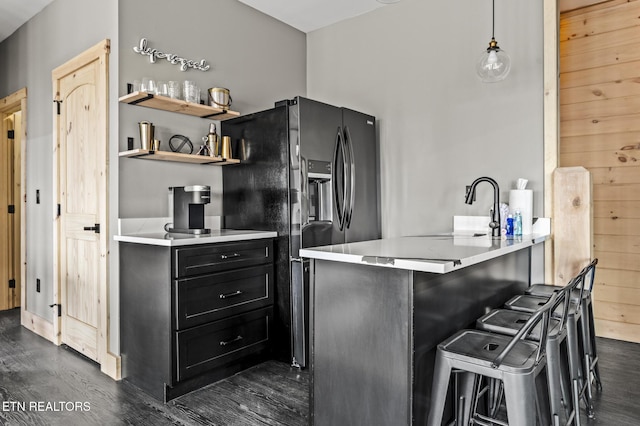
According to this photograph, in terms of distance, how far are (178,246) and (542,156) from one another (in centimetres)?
239

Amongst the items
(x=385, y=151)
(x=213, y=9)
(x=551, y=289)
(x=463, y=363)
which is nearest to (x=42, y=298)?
(x=213, y=9)

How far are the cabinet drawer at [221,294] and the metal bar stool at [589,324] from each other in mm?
1672

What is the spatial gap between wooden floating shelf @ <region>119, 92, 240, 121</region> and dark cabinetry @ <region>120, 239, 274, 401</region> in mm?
931

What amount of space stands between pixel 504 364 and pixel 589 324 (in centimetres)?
135

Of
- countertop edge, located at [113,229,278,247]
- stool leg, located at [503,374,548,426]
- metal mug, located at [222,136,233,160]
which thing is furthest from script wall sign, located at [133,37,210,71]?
stool leg, located at [503,374,548,426]

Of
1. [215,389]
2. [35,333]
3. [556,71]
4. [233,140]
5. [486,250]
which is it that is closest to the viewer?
[486,250]

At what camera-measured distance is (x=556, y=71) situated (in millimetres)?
2723

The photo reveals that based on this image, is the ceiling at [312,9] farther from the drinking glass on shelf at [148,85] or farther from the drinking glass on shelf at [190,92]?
the drinking glass on shelf at [148,85]

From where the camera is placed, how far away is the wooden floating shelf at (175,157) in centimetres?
263

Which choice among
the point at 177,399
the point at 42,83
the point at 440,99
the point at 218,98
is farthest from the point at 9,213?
the point at 440,99

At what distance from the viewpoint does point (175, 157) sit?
111 inches

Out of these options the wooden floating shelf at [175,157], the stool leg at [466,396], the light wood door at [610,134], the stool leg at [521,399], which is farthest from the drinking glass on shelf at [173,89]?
the light wood door at [610,134]

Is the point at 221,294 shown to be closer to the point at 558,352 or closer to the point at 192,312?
the point at 192,312

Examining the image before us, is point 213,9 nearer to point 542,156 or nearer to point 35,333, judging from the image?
point 542,156
